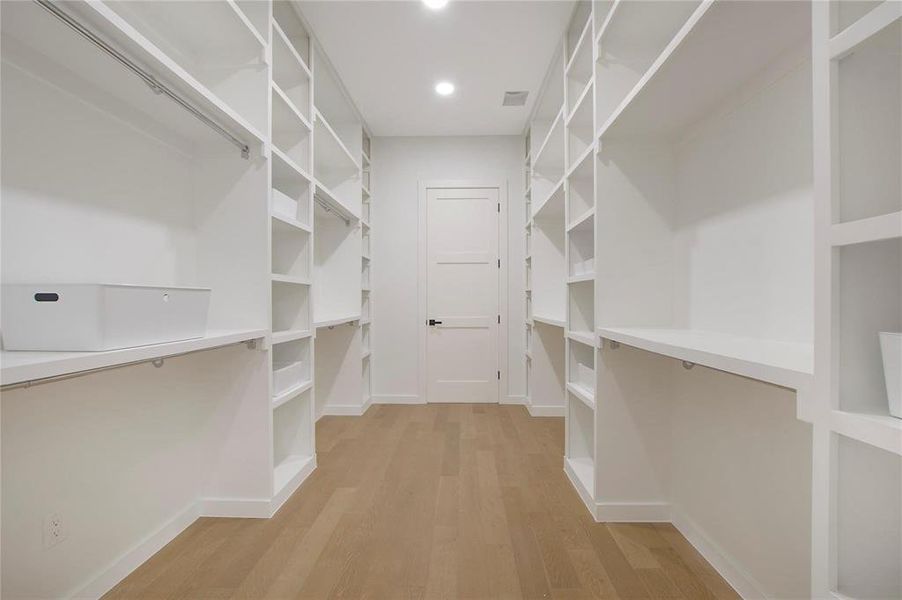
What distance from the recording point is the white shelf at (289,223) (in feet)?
7.05

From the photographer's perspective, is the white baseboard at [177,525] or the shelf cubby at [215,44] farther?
the shelf cubby at [215,44]

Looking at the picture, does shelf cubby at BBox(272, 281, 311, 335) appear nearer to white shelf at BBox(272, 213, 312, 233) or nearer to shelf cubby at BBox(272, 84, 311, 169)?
white shelf at BBox(272, 213, 312, 233)

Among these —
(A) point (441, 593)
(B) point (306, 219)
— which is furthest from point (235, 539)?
(B) point (306, 219)

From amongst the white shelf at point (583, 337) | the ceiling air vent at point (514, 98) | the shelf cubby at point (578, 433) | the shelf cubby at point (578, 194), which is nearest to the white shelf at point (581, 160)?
the shelf cubby at point (578, 194)

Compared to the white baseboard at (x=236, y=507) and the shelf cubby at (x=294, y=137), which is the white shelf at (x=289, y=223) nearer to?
the shelf cubby at (x=294, y=137)

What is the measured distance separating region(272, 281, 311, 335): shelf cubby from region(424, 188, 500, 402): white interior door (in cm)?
199

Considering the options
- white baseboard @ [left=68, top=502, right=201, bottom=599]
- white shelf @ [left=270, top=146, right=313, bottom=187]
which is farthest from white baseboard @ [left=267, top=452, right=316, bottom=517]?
white shelf @ [left=270, top=146, right=313, bottom=187]

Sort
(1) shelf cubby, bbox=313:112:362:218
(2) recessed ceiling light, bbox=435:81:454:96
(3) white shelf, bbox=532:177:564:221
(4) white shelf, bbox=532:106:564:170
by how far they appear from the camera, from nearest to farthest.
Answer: (4) white shelf, bbox=532:106:564:170 → (3) white shelf, bbox=532:177:564:221 → (2) recessed ceiling light, bbox=435:81:454:96 → (1) shelf cubby, bbox=313:112:362:218

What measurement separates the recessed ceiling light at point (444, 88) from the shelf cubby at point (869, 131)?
9.98ft

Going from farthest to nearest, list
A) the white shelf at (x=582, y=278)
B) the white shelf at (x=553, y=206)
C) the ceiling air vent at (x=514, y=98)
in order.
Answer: the ceiling air vent at (x=514, y=98)
the white shelf at (x=553, y=206)
the white shelf at (x=582, y=278)

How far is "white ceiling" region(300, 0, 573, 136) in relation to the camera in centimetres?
255

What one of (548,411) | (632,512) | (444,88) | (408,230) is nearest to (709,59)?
(632,512)

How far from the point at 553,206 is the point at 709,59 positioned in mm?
2153

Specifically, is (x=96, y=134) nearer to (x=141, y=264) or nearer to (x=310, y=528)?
(x=141, y=264)
